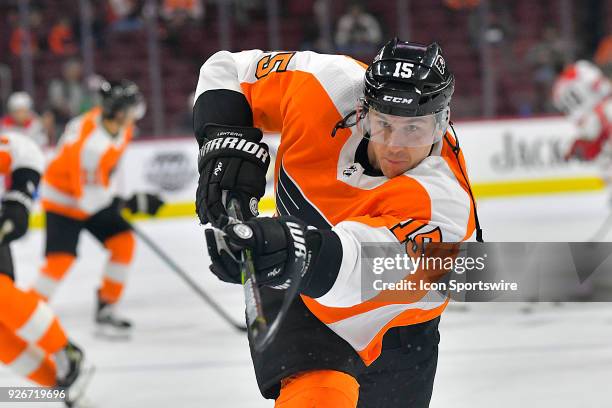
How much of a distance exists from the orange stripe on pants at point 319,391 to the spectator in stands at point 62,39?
7.87 m

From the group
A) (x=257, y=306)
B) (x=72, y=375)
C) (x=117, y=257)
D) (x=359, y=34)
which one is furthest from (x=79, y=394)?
(x=359, y=34)

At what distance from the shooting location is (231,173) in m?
1.67

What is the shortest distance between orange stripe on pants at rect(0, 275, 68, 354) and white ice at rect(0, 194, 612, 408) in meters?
0.37

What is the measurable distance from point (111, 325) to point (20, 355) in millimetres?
1393

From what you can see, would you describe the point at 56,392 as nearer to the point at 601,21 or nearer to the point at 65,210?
the point at 65,210

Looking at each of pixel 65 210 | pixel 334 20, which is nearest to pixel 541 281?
pixel 65 210

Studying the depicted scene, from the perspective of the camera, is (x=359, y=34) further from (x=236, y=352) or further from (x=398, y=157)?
(x=398, y=157)

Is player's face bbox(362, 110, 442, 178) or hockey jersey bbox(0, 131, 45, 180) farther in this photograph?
hockey jersey bbox(0, 131, 45, 180)

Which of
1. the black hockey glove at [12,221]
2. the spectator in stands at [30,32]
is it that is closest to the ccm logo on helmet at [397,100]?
the black hockey glove at [12,221]

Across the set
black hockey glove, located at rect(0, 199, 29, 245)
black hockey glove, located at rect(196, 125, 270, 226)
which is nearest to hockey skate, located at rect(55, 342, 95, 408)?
black hockey glove, located at rect(0, 199, 29, 245)

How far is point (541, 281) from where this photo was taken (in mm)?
1624

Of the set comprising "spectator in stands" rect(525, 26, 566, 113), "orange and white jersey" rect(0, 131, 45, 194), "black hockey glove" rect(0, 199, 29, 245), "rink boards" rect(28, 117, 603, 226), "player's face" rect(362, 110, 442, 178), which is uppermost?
"player's face" rect(362, 110, 442, 178)

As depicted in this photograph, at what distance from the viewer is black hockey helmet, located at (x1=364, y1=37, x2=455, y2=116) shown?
167 cm

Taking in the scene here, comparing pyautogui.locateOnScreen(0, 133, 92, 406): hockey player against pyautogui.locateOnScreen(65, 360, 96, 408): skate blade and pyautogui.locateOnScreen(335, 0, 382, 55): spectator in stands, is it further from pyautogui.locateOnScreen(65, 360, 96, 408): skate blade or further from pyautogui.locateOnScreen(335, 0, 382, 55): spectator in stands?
pyautogui.locateOnScreen(335, 0, 382, 55): spectator in stands
